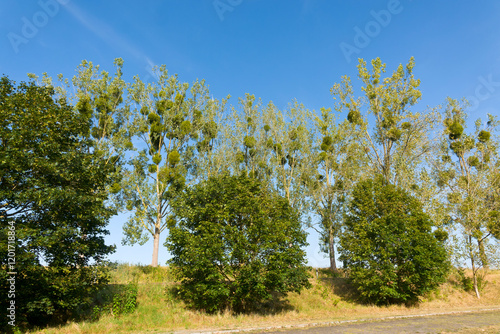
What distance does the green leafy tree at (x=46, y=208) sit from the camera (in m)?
14.2

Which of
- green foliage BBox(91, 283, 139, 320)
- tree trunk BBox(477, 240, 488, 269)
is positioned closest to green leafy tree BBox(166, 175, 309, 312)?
green foliage BBox(91, 283, 139, 320)

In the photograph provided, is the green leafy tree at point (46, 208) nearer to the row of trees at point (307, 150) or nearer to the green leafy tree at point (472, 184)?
the row of trees at point (307, 150)

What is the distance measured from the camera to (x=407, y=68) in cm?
3134

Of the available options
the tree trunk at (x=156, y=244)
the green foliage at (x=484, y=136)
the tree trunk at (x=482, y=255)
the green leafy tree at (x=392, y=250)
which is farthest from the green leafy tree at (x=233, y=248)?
the green foliage at (x=484, y=136)

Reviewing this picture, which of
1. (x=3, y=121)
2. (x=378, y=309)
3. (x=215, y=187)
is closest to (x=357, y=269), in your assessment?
(x=378, y=309)

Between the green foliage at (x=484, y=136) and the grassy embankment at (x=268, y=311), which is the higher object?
the green foliage at (x=484, y=136)

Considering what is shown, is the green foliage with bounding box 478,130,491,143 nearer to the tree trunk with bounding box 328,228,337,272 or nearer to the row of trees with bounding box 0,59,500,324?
the row of trees with bounding box 0,59,500,324

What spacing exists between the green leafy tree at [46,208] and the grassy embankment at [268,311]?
1882 millimetres

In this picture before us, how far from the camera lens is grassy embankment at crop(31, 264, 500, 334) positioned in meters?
16.8

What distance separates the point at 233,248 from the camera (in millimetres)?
19922

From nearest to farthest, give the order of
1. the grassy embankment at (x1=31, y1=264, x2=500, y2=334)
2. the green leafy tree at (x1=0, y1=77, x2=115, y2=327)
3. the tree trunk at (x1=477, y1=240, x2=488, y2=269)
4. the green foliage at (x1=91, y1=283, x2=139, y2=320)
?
the green leafy tree at (x1=0, y1=77, x2=115, y2=327) → the grassy embankment at (x1=31, y1=264, x2=500, y2=334) → the green foliage at (x1=91, y1=283, x2=139, y2=320) → the tree trunk at (x1=477, y1=240, x2=488, y2=269)

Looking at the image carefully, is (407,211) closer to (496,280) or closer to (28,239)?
(496,280)

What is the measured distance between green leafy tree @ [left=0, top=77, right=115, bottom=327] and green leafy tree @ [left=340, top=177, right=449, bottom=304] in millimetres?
20245

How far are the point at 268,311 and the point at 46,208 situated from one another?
16370 mm
